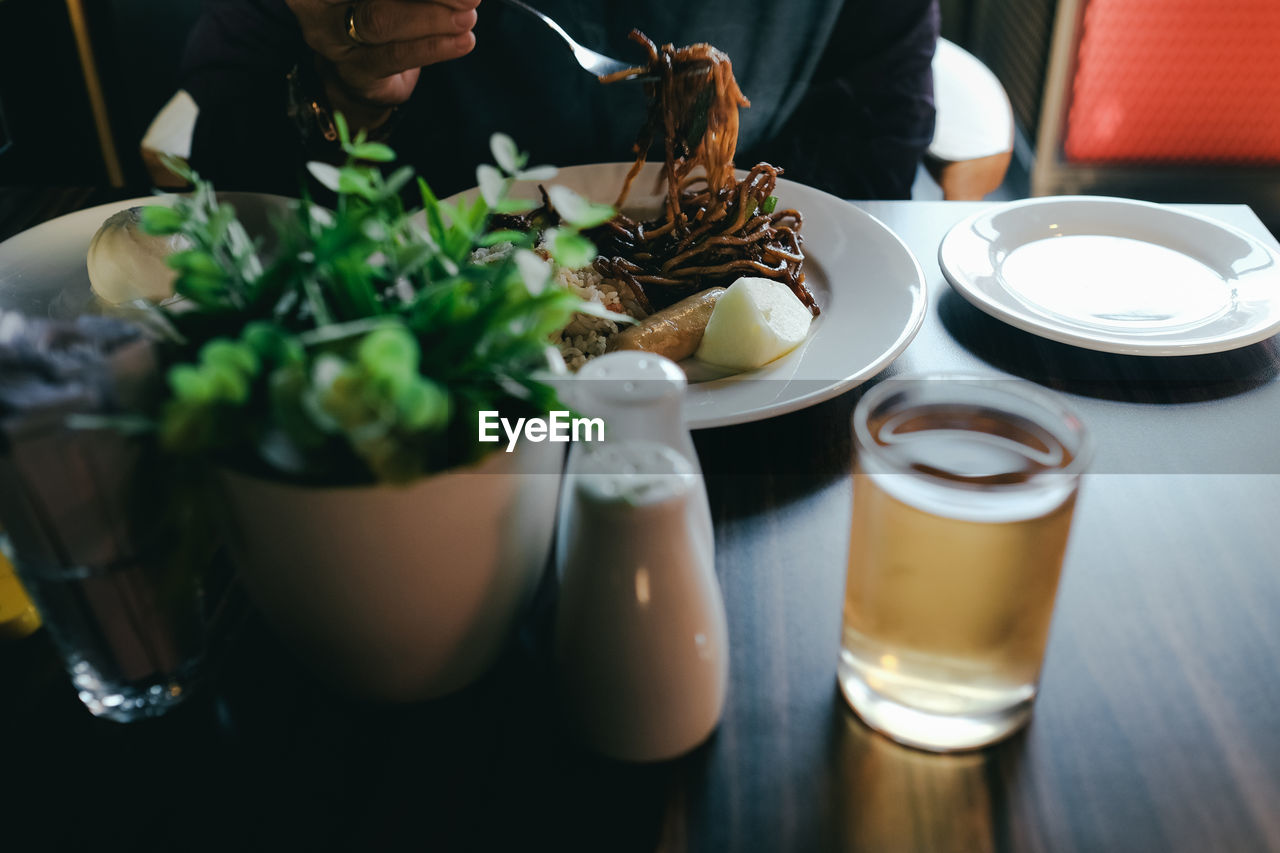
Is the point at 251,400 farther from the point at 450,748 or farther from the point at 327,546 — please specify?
the point at 450,748

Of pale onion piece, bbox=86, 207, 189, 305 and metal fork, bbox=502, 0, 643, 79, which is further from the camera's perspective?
metal fork, bbox=502, 0, 643, 79

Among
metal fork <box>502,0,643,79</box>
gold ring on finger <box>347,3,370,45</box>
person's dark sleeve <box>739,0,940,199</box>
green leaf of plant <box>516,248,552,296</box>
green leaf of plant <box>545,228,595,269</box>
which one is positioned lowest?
person's dark sleeve <box>739,0,940,199</box>

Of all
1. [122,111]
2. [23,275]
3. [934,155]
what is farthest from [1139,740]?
[122,111]

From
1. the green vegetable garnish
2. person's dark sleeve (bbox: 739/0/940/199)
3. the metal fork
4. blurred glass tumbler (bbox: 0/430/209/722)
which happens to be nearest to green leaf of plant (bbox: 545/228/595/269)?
the green vegetable garnish

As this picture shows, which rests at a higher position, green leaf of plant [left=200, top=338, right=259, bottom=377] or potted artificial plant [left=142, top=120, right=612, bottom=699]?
green leaf of plant [left=200, top=338, right=259, bottom=377]

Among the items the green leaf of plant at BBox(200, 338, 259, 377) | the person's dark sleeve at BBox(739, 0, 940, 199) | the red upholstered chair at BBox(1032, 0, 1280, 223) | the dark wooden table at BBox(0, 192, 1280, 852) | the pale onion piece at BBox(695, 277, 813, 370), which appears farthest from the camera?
the red upholstered chair at BBox(1032, 0, 1280, 223)

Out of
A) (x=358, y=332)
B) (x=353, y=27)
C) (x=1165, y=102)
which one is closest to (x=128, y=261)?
(x=353, y=27)

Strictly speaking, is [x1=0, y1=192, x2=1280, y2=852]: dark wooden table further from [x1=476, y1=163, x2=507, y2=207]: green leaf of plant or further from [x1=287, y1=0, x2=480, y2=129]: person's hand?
[x1=287, y1=0, x2=480, y2=129]: person's hand
